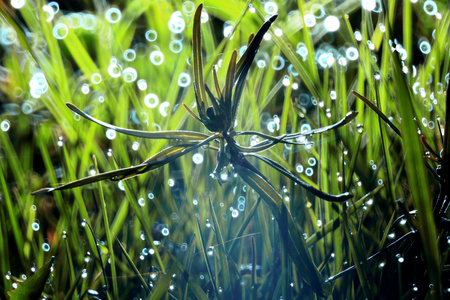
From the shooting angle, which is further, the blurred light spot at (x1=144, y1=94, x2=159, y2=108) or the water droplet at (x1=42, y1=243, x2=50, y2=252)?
the blurred light spot at (x1=144, y1=94, x2=159, y2=108)

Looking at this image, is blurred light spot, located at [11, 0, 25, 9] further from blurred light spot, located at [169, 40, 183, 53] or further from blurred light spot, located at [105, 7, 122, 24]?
blurred light spot, located at [169, 40, 183, 53]

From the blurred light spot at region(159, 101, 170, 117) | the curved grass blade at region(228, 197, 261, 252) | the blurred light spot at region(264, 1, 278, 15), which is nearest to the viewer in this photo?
the curved grass blade at region(228, 197, 261, 252)

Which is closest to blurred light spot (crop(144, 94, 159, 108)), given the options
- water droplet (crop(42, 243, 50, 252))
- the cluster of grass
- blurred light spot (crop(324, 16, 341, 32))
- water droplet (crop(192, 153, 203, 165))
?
the cluster of grass

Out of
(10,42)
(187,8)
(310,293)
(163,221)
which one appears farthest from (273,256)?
(10,42)

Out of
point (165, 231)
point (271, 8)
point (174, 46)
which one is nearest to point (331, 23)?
point (271, 8)

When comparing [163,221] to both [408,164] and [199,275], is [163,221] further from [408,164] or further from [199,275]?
[408,164]

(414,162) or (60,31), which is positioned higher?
(60,31)

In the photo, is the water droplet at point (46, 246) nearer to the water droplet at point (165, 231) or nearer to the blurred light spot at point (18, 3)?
the water droplet at point (165, 231)

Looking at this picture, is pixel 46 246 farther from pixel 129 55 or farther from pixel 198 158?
pixel 129 55

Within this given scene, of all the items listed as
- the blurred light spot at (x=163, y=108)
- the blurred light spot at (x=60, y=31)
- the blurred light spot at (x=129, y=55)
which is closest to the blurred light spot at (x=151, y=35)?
the blurred light spot at (x=129, y=55)
